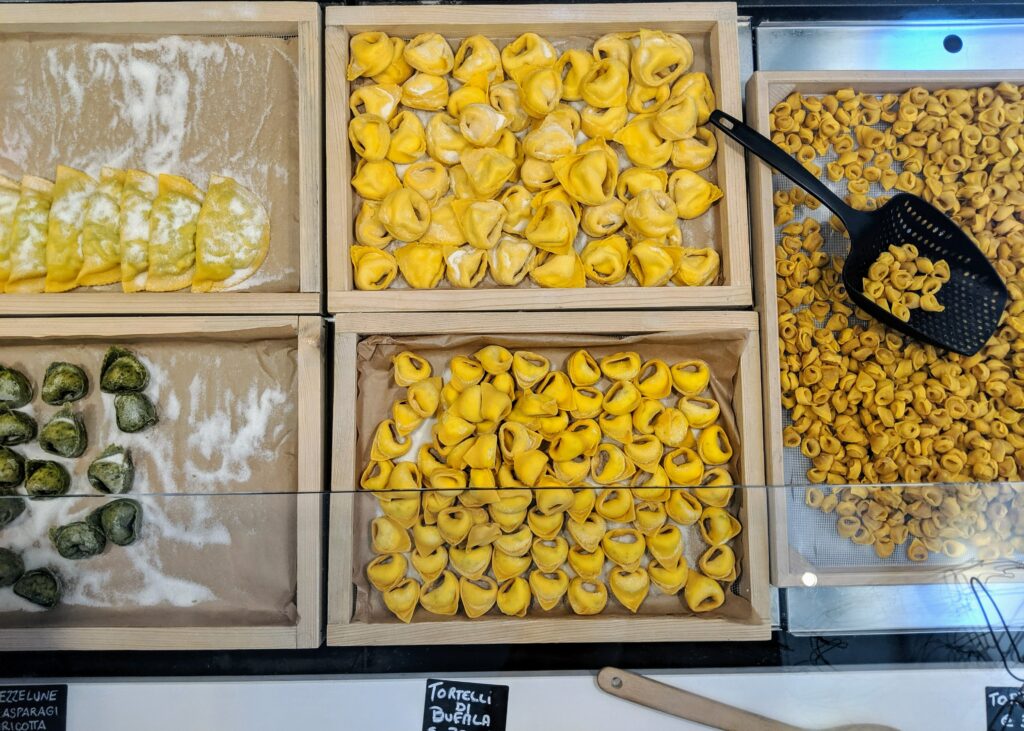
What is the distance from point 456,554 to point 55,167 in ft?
3.61

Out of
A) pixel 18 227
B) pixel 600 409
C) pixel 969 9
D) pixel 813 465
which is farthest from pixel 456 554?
pixel 969 9

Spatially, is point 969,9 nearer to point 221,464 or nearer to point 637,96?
point 637,96

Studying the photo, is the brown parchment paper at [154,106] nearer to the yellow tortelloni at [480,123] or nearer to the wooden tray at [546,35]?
the wooden tray at [546,35]

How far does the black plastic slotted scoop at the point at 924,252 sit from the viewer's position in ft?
4.23

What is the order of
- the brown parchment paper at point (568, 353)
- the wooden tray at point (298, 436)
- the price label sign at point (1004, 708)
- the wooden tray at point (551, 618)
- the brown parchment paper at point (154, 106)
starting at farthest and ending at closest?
1. the brown parchment paper at point (154, 106)
2. the brown parchment paper at point (568, 353)
3. the wooden tray at point (298, 436)
4. the wooden tray at point (551, 618)
5. the price label sign at point (1004, 708)

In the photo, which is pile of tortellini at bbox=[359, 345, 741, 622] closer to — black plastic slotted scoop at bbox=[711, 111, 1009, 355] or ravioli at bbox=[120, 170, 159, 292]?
black plastic slotted scoop at bbox=[711, 111, 1009, 355]

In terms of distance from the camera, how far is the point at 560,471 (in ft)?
4.12

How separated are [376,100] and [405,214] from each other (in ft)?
0.78

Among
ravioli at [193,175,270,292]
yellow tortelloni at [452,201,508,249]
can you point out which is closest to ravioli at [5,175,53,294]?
ravioli at [193,175,270,292]

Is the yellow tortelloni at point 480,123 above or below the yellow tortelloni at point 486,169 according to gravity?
above

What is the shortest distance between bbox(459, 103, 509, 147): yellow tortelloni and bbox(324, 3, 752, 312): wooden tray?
0.57 feet

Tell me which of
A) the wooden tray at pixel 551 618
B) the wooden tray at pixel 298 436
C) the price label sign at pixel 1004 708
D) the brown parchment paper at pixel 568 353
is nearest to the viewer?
the price label sign at pixel 1004 708

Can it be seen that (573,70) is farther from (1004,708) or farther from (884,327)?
(1004,708)

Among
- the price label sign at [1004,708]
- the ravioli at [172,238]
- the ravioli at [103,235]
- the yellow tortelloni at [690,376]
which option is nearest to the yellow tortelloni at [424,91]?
the ravioli at [172,238]
